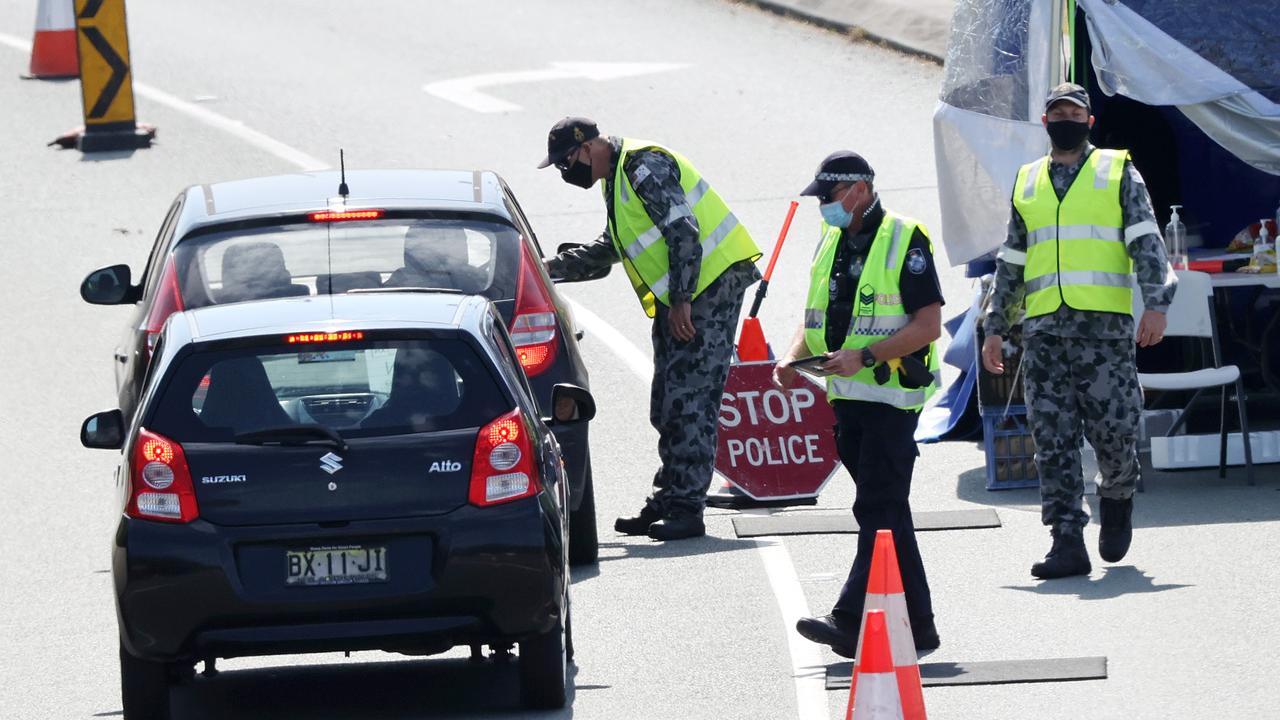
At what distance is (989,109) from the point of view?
42.9ft

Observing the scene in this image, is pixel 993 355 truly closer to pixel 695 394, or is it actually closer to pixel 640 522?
pixel 695 394

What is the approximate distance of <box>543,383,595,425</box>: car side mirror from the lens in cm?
904

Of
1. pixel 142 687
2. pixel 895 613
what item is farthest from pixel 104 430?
pixel 895 613

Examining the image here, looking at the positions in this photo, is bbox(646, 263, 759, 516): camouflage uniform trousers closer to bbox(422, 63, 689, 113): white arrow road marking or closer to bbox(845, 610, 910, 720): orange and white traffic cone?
bbox(845, 610, 910, 720): orange and white traffic cone

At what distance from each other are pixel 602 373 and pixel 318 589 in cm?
707

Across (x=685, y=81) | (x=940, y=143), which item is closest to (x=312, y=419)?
(x=940, y=143)

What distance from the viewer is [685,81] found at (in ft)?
75.8

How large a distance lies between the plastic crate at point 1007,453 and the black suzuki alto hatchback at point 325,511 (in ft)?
15.3

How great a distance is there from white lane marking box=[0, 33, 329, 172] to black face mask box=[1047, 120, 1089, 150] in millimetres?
10187

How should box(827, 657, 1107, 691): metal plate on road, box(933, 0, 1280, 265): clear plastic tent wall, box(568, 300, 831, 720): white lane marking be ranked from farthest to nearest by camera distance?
box(933, 0, 1280, 265): clear plastic tent wall, box(827, 657, 1107, 691): metal plate on road, box(568, 300, 831, 720): white lane marking

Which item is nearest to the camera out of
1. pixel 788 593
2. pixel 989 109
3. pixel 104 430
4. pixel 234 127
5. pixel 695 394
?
pixel 104 430

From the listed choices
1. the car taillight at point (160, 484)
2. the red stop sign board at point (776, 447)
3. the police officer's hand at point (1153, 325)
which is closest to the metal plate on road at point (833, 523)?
the red stop sign board at point (776, 447)

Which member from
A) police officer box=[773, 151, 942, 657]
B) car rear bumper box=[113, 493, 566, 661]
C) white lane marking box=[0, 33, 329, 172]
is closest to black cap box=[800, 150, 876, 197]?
police officer box=[773, 151, 942, 657]

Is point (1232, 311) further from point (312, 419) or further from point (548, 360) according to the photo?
point (312, 419)
